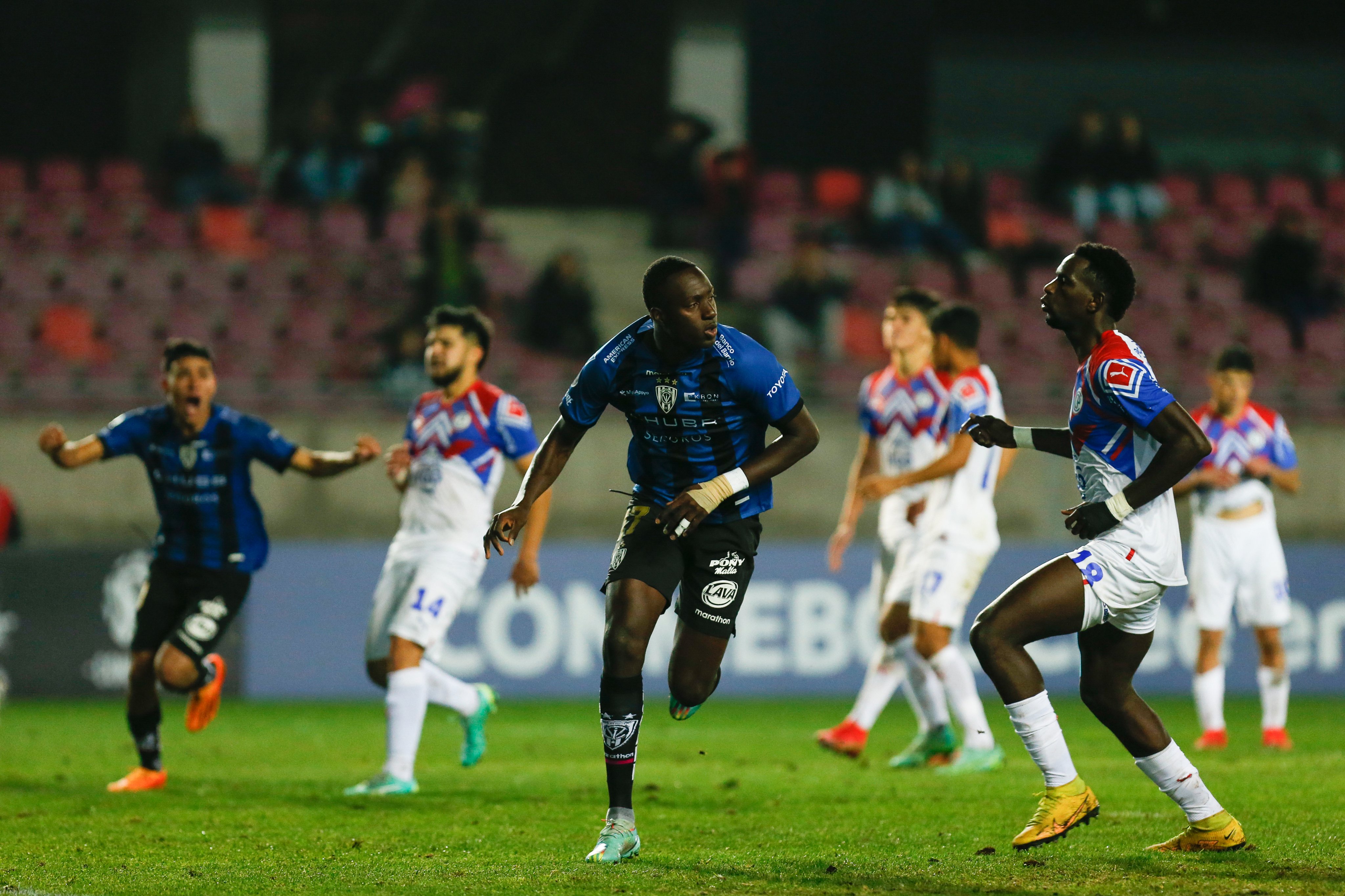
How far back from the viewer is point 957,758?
9297 millimetres

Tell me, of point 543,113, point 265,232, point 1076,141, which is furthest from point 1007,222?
point 265,232

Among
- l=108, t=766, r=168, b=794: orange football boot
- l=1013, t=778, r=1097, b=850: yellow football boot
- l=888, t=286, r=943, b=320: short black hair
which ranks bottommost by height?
l=108, t=766, r=168, b=794: orange football boot

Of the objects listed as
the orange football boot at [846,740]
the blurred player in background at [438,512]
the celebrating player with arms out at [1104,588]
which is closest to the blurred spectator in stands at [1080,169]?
the orange football boot at [846,740]

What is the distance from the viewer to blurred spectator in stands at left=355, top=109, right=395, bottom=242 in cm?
1875

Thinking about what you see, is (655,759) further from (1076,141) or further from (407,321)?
(1076,141)

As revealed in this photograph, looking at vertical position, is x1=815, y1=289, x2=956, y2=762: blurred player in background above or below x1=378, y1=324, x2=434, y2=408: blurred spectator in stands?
below

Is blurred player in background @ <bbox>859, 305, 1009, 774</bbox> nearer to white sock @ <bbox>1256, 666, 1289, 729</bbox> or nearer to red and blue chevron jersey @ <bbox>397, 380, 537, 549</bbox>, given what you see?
red and blue chevron jersey @ <bbox>397, 380, 537, 549</bbox>

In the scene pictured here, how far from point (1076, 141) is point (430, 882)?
17.3 m

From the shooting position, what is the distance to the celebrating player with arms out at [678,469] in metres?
6.17

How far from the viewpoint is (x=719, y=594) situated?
21.0 ft

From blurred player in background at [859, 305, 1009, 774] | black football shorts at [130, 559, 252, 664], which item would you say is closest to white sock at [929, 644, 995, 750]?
blurred player in background at [859, 305, 1009, 774]

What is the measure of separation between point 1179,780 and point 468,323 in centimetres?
432

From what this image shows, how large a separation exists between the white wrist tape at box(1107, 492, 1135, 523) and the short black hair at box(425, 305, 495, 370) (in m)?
3.71

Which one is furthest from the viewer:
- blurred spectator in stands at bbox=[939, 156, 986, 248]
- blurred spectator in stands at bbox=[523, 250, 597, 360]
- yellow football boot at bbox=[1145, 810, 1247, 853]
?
blurred spectator in stands at bbox=[939, 156, 986, 248]
